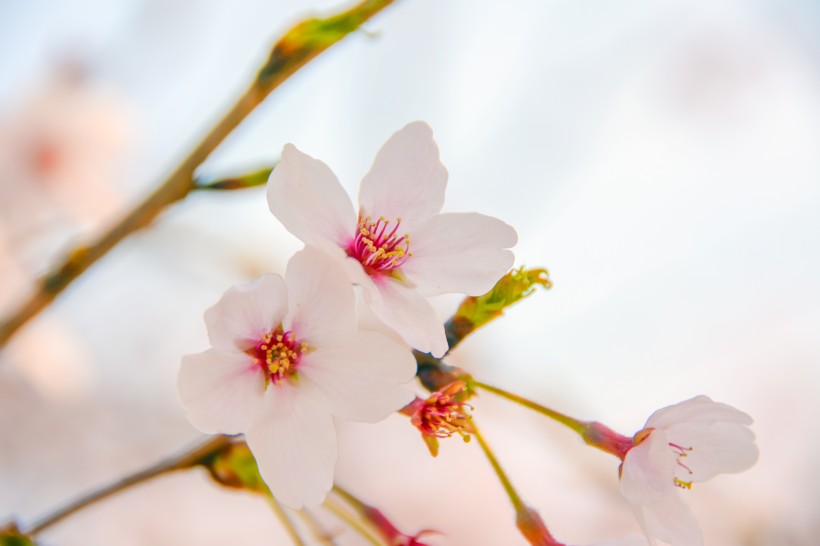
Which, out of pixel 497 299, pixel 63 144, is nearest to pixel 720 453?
pixel 497 299

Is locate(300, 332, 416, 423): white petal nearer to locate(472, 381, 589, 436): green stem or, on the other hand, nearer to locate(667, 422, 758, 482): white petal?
locate(472, 381, 589, 436): green stem

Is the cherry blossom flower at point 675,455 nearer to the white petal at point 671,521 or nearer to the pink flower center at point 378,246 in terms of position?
the white petal at point 671,521

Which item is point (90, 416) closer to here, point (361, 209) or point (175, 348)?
point (175, 348)

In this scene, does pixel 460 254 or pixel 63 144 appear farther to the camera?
pixel 63 144

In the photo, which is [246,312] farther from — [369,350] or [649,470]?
[649,470]

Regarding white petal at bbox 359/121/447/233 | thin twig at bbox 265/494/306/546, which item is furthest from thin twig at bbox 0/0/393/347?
thin twig at bbox 265/494/306/546

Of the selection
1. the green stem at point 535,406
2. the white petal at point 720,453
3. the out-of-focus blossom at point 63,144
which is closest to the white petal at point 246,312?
the green stem at point 535,406

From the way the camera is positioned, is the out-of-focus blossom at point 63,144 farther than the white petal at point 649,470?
Yes

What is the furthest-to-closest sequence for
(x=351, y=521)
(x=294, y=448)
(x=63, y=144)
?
(x=63, y=144), (x=351, y=521), (x=294, y=448)
